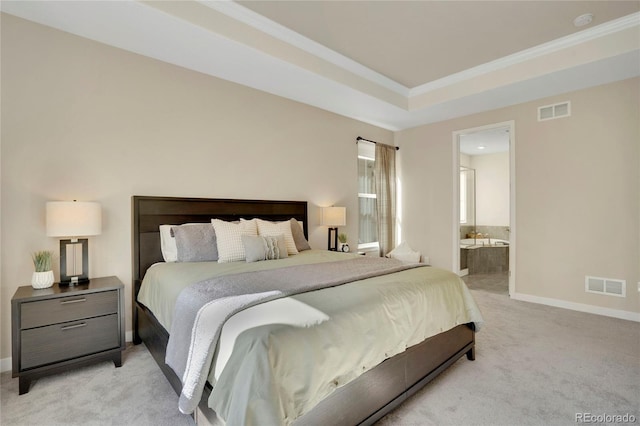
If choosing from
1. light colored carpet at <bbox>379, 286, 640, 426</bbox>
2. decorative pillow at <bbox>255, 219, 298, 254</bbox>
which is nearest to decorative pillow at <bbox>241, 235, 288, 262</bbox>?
decorative pillow at <bbox>255, 219, 298, 254</bbox>

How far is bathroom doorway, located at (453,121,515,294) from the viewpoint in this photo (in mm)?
6004

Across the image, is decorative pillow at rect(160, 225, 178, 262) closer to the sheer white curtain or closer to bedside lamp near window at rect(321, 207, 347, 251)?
bedside lamp near window at rect(321, 207, 347, 251)

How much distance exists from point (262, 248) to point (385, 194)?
316 cm

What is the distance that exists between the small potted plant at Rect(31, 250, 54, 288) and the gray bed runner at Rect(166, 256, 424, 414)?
1.26m

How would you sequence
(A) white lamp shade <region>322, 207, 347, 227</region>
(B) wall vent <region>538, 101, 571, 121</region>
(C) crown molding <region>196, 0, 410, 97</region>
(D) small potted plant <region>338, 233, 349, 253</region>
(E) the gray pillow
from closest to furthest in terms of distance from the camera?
(C) crown molding <region>196, 0, 410, 97</region>, (E) the gray pillow, (B) wall vent <region>538, 101, 571, 121</region>, (A) white lamp shade <region>322, 207, 347, 227</region>, (D) small potted plant <region>338, 233, 349, 253</region>

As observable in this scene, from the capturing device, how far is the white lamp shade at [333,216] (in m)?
4.32

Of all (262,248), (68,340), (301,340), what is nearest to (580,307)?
(262,248)

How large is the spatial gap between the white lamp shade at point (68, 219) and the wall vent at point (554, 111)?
5140 millimetres

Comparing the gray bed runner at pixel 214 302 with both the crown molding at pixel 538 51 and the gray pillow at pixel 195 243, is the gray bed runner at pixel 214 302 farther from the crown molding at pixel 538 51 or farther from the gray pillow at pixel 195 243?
the crown molding at pixel 538 51

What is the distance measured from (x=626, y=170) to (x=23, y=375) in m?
5.77

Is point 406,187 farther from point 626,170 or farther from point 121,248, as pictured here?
point 121,248

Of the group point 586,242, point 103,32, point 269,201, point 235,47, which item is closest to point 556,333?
point 586,242

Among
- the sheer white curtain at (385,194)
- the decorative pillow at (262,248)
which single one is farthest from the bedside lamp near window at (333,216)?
the decorative pillow at (262,248)

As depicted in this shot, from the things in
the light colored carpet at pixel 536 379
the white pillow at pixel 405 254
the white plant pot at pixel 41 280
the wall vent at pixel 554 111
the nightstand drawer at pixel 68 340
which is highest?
the wall vent at pixel 554 111
